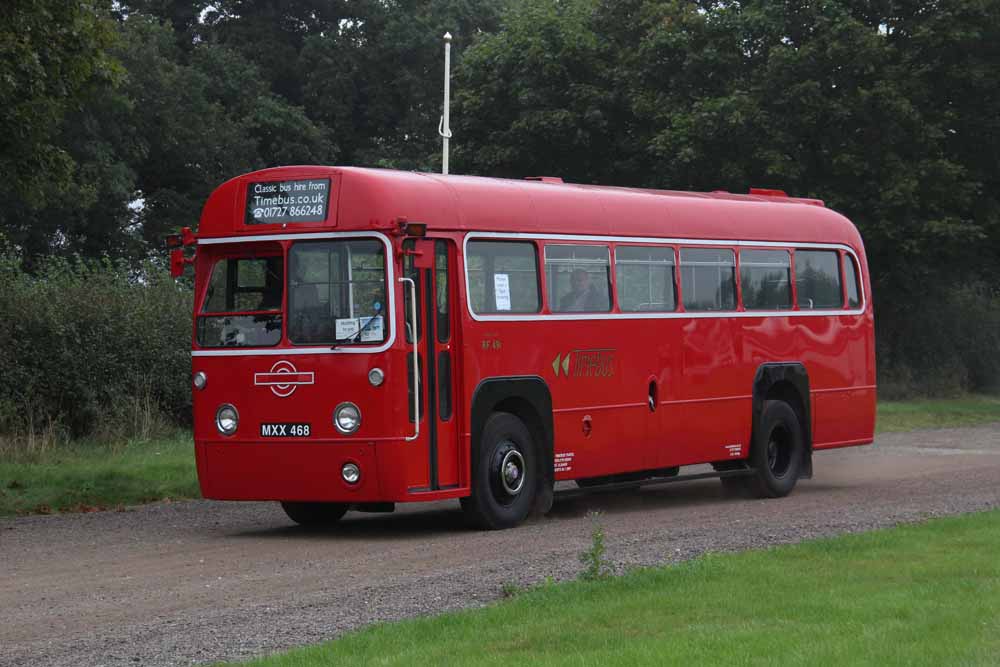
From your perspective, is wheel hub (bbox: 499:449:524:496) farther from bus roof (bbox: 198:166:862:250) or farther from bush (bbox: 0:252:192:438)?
bush (bbox: 0:252:192:438)

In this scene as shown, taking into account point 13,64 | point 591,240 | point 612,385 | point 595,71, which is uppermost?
point 595,71

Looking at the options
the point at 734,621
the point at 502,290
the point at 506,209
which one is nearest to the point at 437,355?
the point at 502,290

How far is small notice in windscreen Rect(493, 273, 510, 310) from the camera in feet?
49.9

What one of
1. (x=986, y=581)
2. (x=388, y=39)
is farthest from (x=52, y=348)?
(x=388, y=39)

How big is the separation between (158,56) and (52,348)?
88.2 feet

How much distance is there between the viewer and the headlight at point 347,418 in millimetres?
14031

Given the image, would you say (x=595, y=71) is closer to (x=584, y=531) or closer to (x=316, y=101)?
(x=316, y=101)

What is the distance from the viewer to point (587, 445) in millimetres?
16266

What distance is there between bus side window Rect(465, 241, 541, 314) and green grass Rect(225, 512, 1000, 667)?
4.09 metres

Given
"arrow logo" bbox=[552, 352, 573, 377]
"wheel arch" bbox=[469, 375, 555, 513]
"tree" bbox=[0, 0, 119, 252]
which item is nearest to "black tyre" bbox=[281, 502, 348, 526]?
"wheel arch" bbox=[469, 375, 555, 513]

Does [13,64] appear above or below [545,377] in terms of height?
above

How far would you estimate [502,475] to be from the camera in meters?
15.1

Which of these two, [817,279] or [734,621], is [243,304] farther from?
[817,279]

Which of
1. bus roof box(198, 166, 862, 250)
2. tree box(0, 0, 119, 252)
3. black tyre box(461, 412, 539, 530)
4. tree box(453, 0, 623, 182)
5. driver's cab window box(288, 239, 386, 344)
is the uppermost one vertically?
tree box(453, 0, 623, 182)
